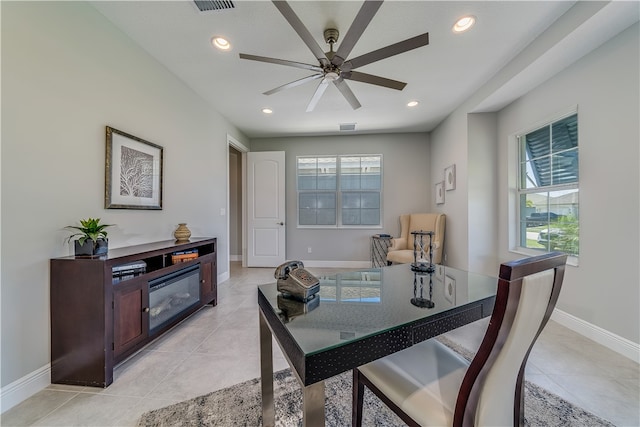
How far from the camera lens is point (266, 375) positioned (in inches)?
46.8

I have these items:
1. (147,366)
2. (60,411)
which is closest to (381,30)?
(147,366)

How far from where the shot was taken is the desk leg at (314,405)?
65 centimetres

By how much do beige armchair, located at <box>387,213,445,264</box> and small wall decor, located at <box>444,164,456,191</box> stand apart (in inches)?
19.4

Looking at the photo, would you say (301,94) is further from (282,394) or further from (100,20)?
(282,394)

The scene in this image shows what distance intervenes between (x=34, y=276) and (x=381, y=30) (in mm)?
2997

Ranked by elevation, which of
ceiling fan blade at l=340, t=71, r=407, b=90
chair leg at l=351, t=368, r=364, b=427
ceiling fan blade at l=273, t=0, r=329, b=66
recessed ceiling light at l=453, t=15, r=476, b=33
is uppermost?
recessed ceiling light at l=453, t=15, r=476, b=33

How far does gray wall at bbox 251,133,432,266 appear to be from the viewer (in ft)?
15.7

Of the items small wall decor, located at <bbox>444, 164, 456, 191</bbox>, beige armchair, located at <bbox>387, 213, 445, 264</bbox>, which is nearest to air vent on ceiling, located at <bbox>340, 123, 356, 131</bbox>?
small wall decor, located at <bbox>444, 164, 456, 191</bbox>

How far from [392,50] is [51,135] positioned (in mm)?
2320

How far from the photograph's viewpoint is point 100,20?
6.16 feet

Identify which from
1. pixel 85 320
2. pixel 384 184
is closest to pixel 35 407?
pixel 85 320

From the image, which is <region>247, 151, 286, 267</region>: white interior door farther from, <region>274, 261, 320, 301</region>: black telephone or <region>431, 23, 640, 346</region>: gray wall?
<region>274, 261, 320, 301</region>: black telephone

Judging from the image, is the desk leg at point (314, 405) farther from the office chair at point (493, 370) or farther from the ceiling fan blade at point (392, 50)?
the ceiling fan blade at point (392, 50)

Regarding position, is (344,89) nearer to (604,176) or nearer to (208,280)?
(604,176)
